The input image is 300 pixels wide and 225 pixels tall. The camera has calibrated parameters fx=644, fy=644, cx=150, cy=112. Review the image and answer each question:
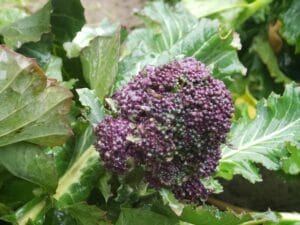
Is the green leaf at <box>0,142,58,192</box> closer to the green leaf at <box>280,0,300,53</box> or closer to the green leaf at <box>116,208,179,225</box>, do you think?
the green leaf at <box>116,208,179,225</box>

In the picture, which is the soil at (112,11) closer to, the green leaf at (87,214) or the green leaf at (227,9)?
the green leaf at (227,9)

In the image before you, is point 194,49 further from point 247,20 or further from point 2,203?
point 247,20

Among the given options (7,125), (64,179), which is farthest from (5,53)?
(64,179)

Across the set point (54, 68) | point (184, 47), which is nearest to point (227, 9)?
point (184, 47)

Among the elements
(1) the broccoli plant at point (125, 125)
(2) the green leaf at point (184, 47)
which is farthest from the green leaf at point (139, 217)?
(2) the green leaf at point (184, 47)

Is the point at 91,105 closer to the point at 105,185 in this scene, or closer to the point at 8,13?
the point at 105,185
